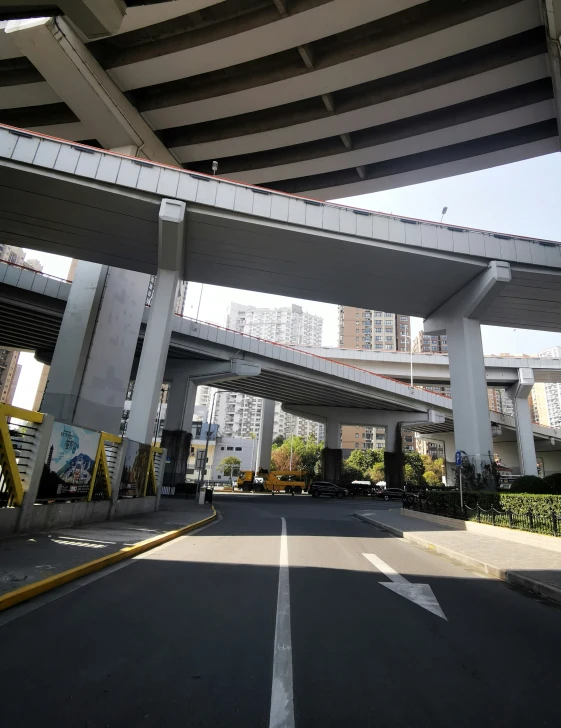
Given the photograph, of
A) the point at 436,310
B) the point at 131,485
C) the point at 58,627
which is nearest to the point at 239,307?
the point at 436,310

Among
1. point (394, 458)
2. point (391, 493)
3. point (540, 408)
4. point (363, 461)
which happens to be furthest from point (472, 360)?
point (540, 408)

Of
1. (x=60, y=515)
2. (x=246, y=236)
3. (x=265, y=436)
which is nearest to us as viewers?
(x=60, y=515)

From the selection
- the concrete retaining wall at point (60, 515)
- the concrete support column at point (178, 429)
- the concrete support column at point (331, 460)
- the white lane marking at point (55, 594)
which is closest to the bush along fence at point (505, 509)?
the white lane marking at point (55, 594)

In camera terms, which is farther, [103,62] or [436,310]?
[436,310]

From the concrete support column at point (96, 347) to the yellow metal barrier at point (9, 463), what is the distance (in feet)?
49.5

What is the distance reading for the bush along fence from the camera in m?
11.2

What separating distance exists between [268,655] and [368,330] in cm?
12021

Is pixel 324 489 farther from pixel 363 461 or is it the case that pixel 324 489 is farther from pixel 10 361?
pixel 10 361

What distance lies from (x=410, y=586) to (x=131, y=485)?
11291mm

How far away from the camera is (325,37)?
20.2 metres

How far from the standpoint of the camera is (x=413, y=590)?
6145 mm

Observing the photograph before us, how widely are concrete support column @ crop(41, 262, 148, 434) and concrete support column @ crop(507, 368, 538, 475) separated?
41.0 metres

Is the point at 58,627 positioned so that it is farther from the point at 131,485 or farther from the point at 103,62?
the point at 103,62

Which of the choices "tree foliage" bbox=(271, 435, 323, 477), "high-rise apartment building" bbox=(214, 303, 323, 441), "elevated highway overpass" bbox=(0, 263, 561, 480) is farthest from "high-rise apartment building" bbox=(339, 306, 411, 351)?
"elevated highway overpass" bbox=(0, 263, 561, 480)
